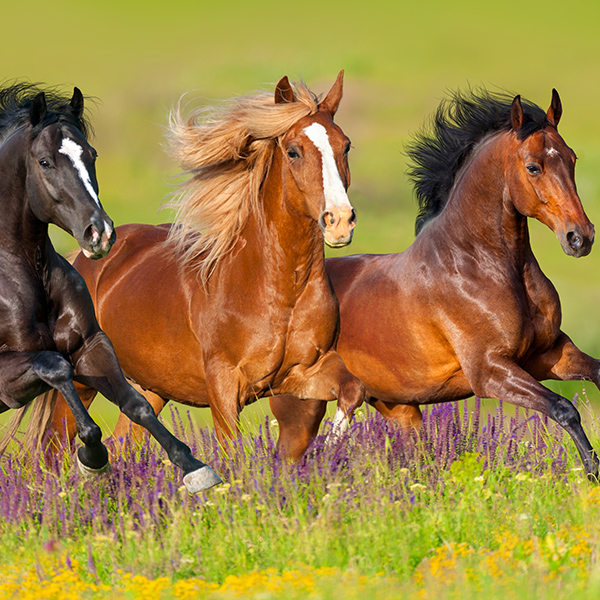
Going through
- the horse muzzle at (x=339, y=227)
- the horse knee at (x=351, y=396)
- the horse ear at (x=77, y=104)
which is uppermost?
the horse ear at (x=77, y=104)

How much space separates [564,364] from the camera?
256 inches

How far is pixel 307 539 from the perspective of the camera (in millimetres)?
4332

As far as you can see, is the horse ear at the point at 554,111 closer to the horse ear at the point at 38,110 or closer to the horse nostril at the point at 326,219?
the horse nostril at the point at 326,219

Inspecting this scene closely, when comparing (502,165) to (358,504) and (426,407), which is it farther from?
(358,504)

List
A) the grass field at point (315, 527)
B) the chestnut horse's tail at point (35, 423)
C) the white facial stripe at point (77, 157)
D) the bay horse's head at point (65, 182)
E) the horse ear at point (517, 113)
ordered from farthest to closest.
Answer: the chestnut horse's tail at point (35, 423), the horse ear at point (517, 113), the white facial stripe at point (77, 157), the bay horse's head at point (65, 182), the grass field at point (315, 527)

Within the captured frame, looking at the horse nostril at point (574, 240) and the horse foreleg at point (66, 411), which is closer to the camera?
the horse nostril at point (574, 240)

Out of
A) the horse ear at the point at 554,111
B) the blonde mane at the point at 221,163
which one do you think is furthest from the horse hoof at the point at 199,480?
the horse ear at the point at 554,111

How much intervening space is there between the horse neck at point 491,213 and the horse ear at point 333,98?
3.74 ft

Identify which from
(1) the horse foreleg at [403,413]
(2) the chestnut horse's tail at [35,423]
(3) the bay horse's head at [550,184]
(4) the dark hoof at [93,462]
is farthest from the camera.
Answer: (1) the horse foreleg at [403,413]

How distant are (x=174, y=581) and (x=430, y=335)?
10.2ft

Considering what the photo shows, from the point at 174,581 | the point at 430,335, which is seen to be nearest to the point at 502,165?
the point at 430,335

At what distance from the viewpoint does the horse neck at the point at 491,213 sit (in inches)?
256

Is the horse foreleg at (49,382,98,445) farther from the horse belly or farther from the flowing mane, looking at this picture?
the flowing mane

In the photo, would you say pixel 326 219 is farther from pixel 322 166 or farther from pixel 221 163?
pixel 221 163
